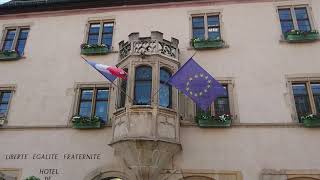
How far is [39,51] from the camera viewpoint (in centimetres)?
1606

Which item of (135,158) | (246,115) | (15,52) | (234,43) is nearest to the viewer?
(135,158)

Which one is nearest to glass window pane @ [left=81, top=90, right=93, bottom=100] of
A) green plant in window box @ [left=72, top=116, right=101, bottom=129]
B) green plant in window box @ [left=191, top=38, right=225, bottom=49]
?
green plant in window box @ [left=72, top=116, right=101, bottom=129]

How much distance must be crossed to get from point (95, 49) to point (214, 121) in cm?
614

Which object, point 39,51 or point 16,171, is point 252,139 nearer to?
point 16,171

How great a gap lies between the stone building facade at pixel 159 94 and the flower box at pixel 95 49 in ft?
0.16

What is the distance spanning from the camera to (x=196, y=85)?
12344 mm

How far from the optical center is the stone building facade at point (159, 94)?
40.9ft

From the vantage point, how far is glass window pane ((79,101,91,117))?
14.3m

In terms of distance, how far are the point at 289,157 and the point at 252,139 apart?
54.8 inches

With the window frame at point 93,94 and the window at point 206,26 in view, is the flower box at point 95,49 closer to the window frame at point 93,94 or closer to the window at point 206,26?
the window frame at point 93,94

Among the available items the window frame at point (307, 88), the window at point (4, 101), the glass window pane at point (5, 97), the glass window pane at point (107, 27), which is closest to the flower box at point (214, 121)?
→ the window frame at point (307, 88)

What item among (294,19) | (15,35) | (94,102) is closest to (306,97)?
(294,19)

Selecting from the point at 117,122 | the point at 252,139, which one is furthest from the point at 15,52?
the point at 252,139

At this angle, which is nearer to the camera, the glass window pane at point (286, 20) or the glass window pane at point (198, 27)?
the glass window pane at point (286, 20)
